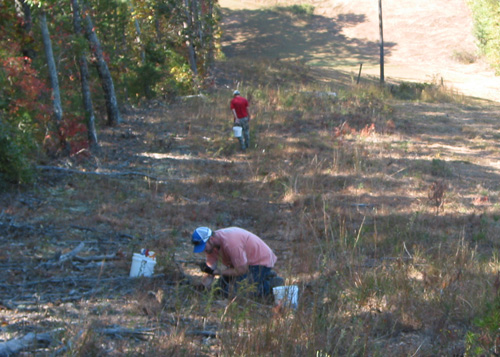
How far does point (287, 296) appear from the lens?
478cm

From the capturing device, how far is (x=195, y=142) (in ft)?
48.6

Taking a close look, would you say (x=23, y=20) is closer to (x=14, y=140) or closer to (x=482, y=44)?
(x=14, y=140)

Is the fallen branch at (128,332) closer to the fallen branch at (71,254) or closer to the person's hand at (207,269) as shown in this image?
the person's hand at (207,269)

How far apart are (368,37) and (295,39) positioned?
6.99m

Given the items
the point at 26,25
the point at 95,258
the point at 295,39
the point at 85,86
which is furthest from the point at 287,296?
the point at 295,39

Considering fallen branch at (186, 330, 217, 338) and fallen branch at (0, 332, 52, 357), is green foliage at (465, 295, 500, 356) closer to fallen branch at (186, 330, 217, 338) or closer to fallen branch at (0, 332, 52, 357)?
fallen branch at (186, 330, 217, 338)

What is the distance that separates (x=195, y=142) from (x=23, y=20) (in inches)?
212

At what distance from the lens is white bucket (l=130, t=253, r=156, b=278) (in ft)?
19.7

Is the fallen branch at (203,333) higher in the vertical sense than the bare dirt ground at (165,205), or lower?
Answer: higher

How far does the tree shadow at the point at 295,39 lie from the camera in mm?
43969

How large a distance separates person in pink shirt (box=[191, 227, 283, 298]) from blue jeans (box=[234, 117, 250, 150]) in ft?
27.9

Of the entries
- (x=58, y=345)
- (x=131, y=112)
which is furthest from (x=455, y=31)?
Answer: (x=58, y=345)

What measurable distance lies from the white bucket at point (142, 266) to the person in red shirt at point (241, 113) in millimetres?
8392

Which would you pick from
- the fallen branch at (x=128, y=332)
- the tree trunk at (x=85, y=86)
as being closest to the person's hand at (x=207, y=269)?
the fallen branch at (x=128, y=332)
